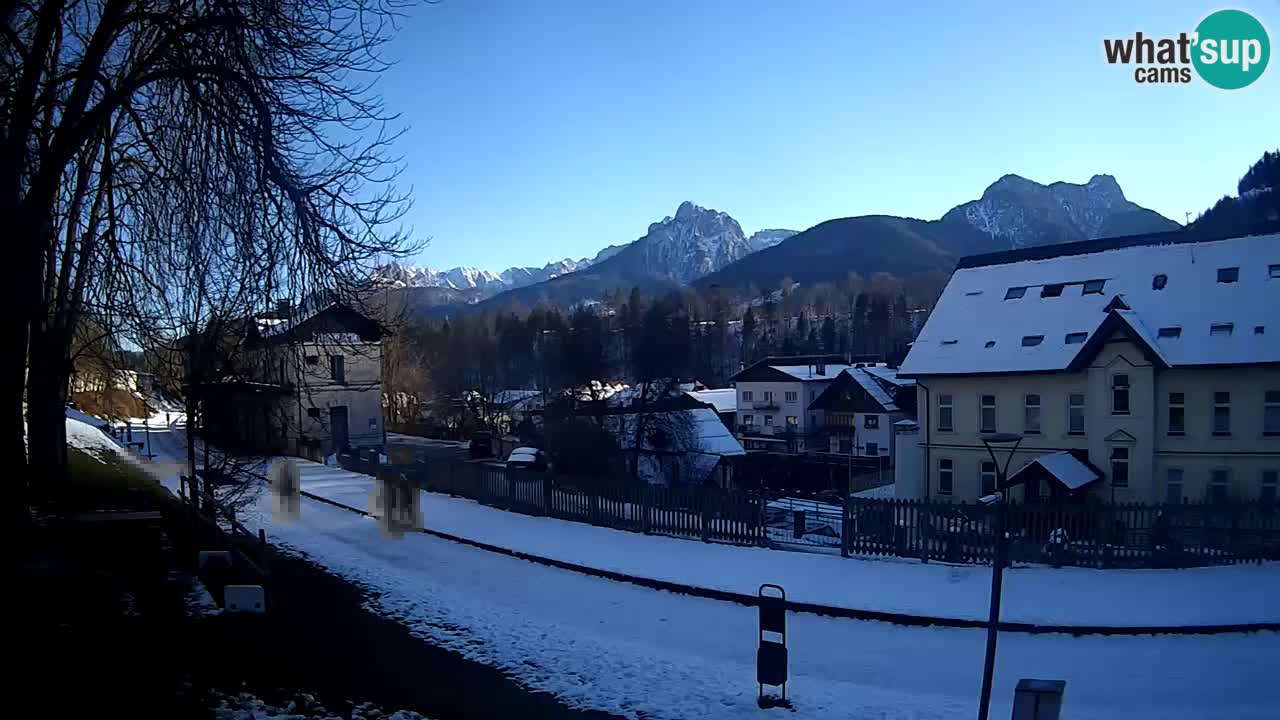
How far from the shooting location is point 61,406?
17562 millimetres

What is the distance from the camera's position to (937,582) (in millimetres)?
14078

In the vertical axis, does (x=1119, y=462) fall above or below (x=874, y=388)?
below

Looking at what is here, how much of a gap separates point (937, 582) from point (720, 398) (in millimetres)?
60713

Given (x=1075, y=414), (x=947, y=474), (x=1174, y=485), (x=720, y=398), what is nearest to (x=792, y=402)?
(x=720, y=398)

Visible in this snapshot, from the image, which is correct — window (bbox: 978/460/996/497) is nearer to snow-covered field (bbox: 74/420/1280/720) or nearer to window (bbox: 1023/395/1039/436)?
window (bbox: 1023/395/1039/436)

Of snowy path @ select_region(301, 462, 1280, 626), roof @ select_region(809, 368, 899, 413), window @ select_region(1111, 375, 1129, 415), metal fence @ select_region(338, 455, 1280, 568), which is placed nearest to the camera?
snowy path @ select_region(301, 462, 1280, 626)

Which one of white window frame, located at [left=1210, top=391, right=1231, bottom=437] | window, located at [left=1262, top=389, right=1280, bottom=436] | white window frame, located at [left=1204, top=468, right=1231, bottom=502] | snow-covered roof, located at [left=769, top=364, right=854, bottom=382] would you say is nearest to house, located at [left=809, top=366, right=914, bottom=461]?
snow-covered roof, located at [left=769, top=364, right=854, bottom=382]

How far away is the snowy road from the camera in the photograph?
8.70 meters

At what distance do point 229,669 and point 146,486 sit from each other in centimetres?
1586

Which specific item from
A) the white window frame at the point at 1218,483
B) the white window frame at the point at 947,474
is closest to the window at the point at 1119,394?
the white window frame at the point at 1218,483

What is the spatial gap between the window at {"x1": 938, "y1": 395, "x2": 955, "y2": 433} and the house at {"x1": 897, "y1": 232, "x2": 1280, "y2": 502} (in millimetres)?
38

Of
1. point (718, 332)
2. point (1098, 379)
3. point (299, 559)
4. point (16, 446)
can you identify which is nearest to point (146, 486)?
point (299, 559)

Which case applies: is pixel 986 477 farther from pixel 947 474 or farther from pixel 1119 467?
pixel 1119 467

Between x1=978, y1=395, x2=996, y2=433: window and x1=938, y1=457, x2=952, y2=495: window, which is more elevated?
x1=978, y1=395, x2=996, y2=433: window
